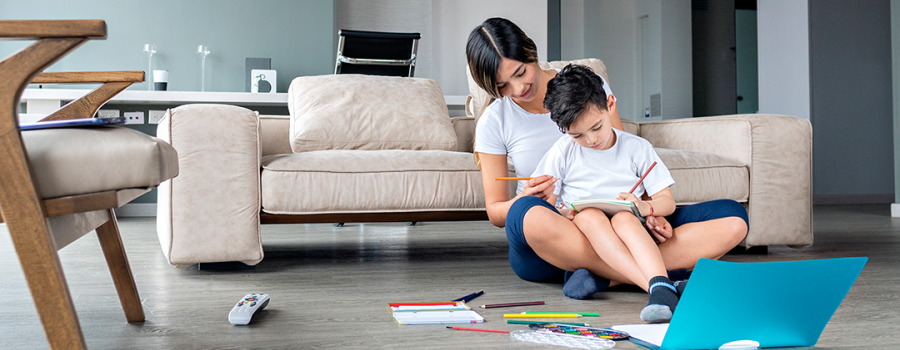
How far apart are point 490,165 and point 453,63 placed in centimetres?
361

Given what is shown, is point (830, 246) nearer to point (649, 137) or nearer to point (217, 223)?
point (649, 137)

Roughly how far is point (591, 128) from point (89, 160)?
1.03 m

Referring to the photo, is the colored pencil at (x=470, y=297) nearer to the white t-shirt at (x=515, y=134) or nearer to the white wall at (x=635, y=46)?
the white t-shirt at (x=515, y=134)

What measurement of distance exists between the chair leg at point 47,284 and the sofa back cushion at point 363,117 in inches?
57.3

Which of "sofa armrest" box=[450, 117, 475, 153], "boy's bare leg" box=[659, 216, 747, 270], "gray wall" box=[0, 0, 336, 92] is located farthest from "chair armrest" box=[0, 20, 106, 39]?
"gray wall" box=[0, 0, 336, 92]

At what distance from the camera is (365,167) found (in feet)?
6.41

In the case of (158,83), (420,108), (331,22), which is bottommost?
(420,108)

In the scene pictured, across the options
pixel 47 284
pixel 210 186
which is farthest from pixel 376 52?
pixel 47 284

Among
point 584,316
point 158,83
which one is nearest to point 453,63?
point 158,83

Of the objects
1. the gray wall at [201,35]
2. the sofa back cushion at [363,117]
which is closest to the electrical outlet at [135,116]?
the gray wall at [201,35]

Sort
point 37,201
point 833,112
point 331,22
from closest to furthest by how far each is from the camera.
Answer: point 37,201, point 331,22, point 833,112

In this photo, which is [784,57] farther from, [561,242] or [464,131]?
[561,242]

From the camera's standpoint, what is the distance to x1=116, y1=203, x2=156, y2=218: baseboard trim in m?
4.08

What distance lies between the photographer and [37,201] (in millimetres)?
815
